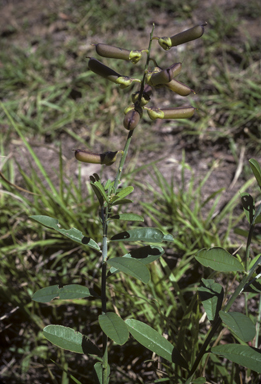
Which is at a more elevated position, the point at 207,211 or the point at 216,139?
the point at 216,139

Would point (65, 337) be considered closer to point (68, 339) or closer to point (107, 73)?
point (68, 339)

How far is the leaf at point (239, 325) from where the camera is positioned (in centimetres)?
98

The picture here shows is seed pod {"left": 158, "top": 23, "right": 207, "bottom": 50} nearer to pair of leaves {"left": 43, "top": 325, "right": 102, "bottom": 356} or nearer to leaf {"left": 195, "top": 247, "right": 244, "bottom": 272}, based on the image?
leaf {"left": 195, "top": 247, "right": 244, "bottom": 272}

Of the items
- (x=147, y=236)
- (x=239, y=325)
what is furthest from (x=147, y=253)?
(x=239, y=325)

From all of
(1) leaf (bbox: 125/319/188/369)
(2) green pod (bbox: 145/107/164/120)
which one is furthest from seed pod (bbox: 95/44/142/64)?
(1) leaf (bbox: 125/319/188/369)

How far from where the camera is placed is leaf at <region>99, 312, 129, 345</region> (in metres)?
1.01

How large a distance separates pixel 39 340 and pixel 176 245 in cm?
103

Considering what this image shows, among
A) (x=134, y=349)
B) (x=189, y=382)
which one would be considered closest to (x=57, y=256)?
(x=134, y=349)

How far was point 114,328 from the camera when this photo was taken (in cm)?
106

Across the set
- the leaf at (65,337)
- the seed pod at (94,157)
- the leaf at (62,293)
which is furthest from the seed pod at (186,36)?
the leaf at (65,337)

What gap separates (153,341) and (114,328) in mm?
228

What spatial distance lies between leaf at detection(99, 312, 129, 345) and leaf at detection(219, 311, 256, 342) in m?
0.31

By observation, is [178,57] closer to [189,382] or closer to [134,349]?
[134,349]

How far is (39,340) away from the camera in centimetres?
200
